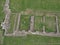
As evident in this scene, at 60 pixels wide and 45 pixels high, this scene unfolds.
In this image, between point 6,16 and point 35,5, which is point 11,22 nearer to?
point 6,16

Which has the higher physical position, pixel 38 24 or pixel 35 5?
pixel 35 5

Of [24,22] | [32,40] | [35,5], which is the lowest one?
[32,40]

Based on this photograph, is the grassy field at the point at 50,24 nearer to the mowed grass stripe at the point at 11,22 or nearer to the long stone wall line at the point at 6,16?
the mowed grass stripe at the point at 11,22

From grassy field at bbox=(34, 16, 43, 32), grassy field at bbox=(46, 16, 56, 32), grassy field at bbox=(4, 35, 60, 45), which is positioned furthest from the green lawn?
grassy field at bbox=(46, 16, 56, 32)

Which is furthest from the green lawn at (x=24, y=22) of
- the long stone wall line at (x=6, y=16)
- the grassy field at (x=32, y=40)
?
the long stone wall line at (x=6, y=16)

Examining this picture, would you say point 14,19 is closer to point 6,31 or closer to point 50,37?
point 6,31

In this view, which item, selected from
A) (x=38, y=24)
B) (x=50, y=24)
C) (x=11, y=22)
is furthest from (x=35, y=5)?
(x=11, y=22)

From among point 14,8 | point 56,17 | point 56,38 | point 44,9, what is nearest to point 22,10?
point 14,8

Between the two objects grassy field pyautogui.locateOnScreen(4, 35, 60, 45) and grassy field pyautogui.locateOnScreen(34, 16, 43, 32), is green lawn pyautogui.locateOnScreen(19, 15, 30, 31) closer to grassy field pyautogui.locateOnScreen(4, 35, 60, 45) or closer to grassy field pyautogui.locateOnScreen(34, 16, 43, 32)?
grassy field pyautogui.locateOnScreen(34, 16, 43, 32)
